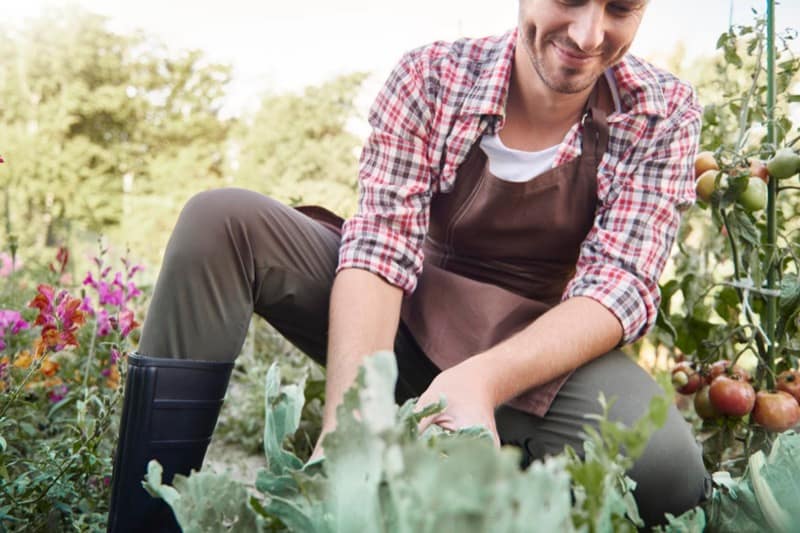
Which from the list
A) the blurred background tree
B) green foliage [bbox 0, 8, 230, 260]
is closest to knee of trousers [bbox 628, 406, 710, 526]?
the blurred background tree

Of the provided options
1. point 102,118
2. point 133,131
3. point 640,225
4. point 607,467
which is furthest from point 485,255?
point 102,118

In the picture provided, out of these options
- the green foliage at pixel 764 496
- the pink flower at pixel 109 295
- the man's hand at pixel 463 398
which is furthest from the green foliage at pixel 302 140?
the green foliage at pixel 764 496

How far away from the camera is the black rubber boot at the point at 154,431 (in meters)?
1.01

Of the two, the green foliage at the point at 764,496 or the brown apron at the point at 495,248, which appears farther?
the brown apron at the point at 495,248

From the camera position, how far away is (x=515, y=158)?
1476 mm

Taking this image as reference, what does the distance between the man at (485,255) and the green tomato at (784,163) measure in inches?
7.5

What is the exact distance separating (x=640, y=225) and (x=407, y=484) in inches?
45.0

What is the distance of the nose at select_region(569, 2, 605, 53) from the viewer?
4.08 ft

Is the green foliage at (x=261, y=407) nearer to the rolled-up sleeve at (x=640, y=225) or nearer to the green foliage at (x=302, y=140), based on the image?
the rolled-up sleeve at (x=640, y=225)

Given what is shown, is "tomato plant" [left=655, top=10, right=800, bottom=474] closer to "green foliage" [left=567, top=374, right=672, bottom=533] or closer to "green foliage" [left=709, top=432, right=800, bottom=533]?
"green foliage" [left=709, top=432, right=800, bottom=533]

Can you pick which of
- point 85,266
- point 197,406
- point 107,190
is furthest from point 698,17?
point 107,190

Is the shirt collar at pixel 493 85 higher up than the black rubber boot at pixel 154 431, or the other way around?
the shirt collar at pixel 493 85

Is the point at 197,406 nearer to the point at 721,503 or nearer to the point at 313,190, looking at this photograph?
the point at 721,503

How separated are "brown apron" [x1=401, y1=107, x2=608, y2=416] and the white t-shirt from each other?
3cm
